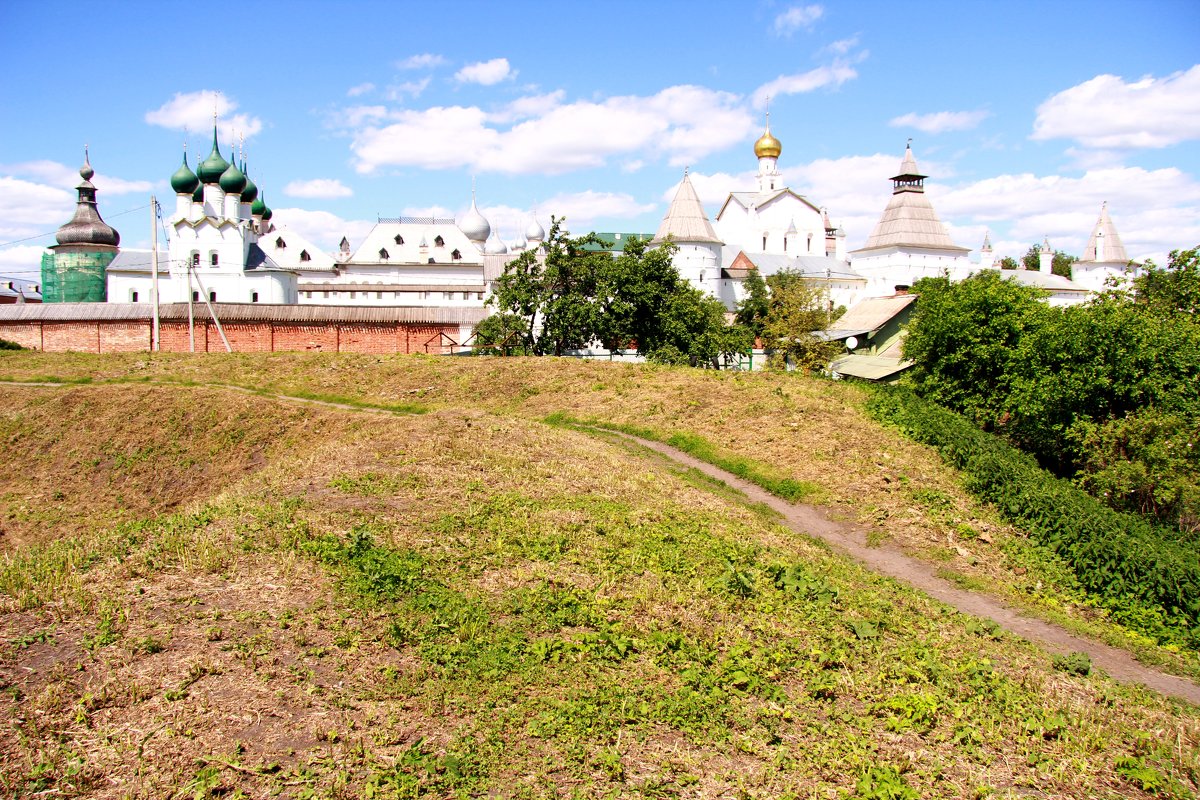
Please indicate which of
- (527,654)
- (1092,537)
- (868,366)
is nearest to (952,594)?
(1092,537)

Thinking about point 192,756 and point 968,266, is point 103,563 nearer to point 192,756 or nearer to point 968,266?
point 192,756

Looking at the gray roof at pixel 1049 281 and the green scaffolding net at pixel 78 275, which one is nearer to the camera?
the green scaffolding net at pixel 78 275

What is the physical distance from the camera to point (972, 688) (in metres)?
6.88

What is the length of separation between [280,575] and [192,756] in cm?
262

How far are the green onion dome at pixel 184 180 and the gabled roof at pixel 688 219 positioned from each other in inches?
1132

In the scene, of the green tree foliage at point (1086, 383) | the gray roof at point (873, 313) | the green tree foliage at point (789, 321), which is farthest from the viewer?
the green tree foliage at point (789, 321)

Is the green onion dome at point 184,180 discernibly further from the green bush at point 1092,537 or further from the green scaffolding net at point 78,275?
the green bush at point 1092,537

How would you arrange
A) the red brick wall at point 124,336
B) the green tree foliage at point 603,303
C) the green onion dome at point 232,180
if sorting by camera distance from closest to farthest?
the green tree foliage at point 603,303 < the red brick wall at point 124,336 < the green onion dome at point 232,180

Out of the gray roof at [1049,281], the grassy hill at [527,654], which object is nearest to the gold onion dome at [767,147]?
the gray roof at [1049,281]

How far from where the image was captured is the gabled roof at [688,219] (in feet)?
168

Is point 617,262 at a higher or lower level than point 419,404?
higher

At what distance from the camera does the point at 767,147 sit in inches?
2815

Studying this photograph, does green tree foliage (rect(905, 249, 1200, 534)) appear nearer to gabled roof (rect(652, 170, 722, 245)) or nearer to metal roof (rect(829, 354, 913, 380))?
metal roof (rect(829, 354, 913, 380))

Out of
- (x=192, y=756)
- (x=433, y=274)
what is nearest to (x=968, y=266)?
(x=433, y=274)
